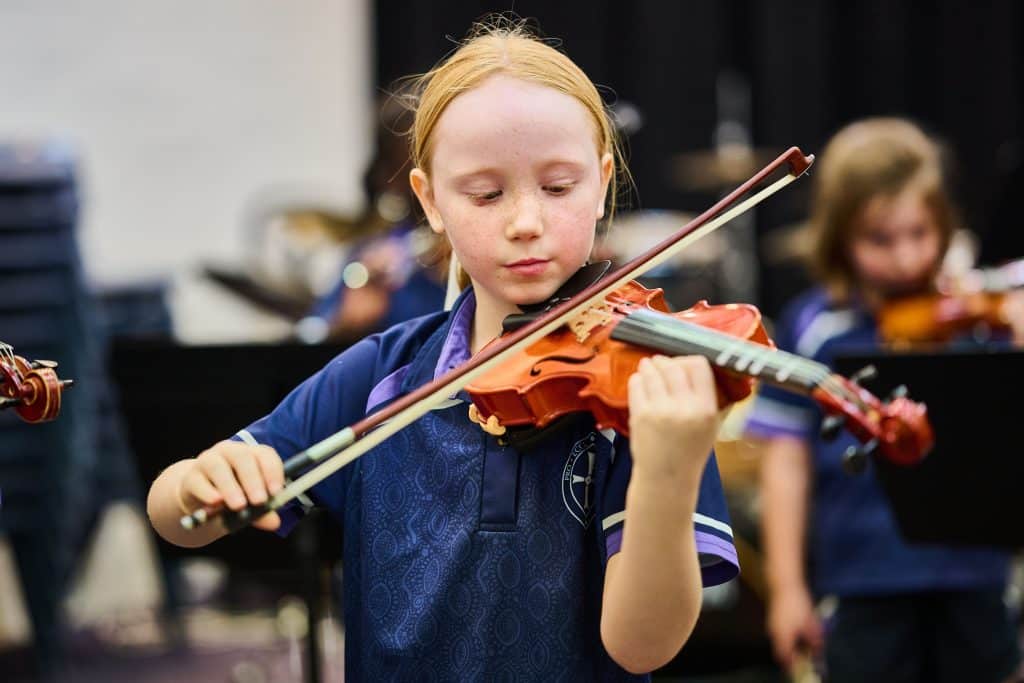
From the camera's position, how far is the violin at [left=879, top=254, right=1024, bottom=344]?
2.25 metres

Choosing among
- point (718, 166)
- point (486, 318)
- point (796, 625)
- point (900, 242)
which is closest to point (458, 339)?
point (486, 318)

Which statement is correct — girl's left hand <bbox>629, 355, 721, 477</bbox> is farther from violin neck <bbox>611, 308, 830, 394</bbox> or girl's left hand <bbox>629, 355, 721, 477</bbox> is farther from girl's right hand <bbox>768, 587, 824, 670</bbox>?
girl's right hand <bbox>768, 587, 824, 670</bbox>

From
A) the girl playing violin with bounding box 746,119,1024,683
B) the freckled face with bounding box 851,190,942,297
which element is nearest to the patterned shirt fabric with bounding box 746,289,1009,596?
the girl playing violin with bounding box 746,119,1024,683

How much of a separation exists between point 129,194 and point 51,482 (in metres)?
2.20

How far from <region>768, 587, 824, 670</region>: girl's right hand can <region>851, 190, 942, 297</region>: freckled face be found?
54 centimetres

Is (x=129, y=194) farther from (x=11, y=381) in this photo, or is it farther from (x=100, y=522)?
(x=11, y=381)

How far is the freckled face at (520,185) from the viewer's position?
1.19m

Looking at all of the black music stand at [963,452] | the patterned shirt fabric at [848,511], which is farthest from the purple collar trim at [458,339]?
the patterned shirt fabric at [848,511]

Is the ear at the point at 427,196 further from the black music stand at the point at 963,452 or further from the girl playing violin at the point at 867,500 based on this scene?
the girl playing violin at the point at 867,500

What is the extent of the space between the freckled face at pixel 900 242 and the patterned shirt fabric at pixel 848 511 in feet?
0.36

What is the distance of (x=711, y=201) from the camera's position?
5.75m

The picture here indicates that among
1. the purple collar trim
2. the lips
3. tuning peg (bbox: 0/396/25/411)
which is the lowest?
tuning peg (bbox: 0/396/25/411)

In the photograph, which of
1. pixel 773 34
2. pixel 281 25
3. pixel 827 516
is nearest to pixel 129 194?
pixel 281 25

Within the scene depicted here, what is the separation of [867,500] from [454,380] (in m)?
1.34
